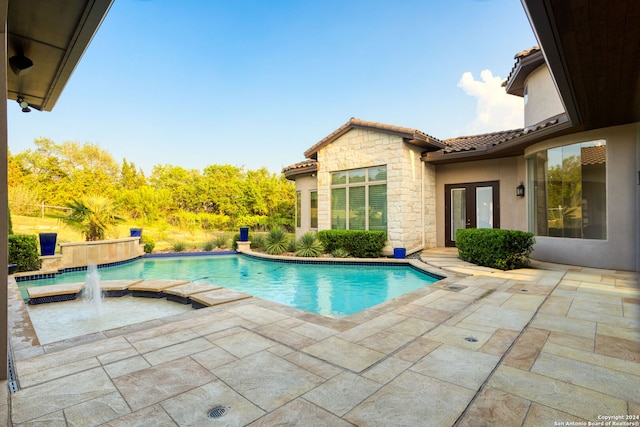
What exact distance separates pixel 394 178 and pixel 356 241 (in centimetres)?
267

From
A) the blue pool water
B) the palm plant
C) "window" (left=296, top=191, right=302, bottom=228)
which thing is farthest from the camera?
"window" (left=296, top=191, right=302, bottom=228)

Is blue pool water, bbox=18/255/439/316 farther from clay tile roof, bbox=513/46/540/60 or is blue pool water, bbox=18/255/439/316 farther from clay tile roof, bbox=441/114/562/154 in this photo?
clay tile roof, bbox=513/46/540/60

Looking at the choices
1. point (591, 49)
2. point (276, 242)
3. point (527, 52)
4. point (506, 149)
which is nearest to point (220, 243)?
point (276, 242)

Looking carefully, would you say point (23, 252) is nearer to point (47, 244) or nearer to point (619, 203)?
point (47, 244)

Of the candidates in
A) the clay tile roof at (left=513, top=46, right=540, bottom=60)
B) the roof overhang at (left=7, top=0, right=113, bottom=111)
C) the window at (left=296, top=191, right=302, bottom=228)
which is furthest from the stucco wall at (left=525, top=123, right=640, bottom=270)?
the window at (left=296, top=191, right=302, bottom=228)

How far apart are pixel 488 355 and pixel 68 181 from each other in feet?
92.1

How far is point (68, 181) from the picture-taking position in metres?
22.2

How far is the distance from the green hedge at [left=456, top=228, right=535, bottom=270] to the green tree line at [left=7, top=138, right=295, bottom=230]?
13.9m

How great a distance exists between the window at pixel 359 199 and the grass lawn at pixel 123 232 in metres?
6.49

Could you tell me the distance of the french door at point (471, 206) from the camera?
37.1 feet

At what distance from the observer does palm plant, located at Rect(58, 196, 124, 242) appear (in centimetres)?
1116

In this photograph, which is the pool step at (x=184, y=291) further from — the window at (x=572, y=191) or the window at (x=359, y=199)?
the window at (x=572, y=191)

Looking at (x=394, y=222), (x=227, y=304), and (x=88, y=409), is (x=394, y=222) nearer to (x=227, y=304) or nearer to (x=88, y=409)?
(x=227, y=304)

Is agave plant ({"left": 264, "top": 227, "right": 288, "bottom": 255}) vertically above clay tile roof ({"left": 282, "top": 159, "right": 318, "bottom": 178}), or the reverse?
clay tile roof ({"left": 282, "top": 159, "right": 318, "bottom": 178})
